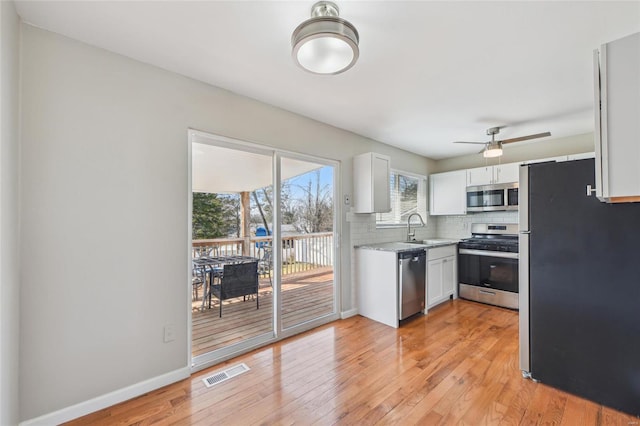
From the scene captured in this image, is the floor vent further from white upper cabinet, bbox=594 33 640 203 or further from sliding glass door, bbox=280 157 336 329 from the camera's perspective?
white upper cabinet, bbox=594 33 640 203

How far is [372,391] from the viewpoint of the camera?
2.09 metres

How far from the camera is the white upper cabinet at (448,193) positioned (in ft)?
15.7

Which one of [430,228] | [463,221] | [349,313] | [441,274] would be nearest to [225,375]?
[349,313]

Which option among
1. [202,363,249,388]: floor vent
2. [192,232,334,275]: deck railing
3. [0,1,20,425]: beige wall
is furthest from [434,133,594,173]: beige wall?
[0,1,20,425]: beige wall

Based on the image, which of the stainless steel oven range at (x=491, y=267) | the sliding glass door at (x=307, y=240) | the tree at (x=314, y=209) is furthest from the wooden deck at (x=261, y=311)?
the stainless steel oven range at (x=491, y=267)

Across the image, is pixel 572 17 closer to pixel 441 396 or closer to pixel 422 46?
pixel 422 46

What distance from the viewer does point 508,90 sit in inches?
102

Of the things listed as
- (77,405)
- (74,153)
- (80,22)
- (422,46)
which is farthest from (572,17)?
(77,405)

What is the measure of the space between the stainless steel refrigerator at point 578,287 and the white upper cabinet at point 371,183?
1.66 metres

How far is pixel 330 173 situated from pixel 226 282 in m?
1.81

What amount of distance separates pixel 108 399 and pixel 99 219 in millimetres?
1249

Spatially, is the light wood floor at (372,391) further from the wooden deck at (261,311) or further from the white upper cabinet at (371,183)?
the white upper cabinet at (371,183)

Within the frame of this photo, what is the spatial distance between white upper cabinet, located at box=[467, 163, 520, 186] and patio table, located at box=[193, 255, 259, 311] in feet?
13.1

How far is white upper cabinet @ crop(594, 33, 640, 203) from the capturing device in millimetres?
1301
